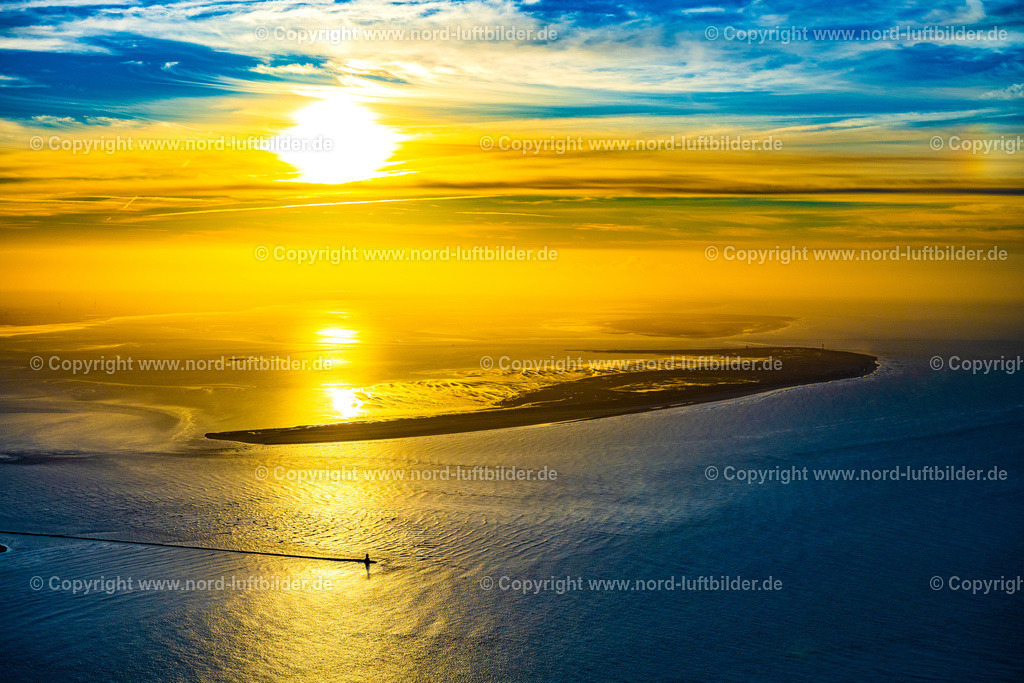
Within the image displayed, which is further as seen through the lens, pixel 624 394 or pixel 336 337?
pixel 336 337

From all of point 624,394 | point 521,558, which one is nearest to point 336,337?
point 624,394

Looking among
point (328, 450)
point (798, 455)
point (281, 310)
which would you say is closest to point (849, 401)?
point (798, 455)

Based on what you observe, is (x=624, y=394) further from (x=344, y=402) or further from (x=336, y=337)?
(x=336, y=337)

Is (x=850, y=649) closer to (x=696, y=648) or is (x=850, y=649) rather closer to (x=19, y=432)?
(x=696, y=648)

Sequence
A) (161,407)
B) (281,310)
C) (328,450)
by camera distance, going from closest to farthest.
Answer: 1. (328,450)
2. (161,407)
3. (281,310)

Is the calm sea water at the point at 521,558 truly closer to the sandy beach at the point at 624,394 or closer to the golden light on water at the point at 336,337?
the sandy beach at the point at 624,394

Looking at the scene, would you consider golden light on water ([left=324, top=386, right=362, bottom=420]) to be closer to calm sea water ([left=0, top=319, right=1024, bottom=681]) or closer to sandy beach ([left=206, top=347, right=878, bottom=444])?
sandy beach ([left=206, top=347, right=878, bottom=444])
